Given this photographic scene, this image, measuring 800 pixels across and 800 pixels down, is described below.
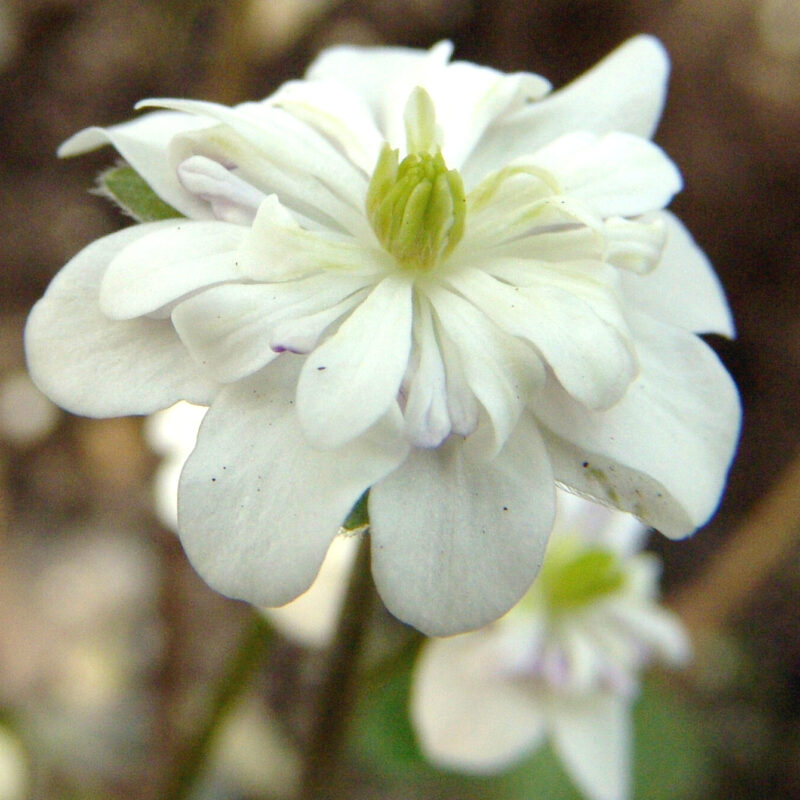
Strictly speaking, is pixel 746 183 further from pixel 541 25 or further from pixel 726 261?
pixel 541 25

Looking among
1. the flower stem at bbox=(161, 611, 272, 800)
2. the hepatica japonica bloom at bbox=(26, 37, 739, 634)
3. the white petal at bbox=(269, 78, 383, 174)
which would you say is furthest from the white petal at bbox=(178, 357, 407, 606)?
the flower stem at bbox=(161, 611, 272, 800)

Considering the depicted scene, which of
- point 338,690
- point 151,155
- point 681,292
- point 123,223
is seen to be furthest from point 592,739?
point 123,223

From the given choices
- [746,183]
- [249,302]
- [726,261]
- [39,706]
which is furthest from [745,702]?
[249,302]

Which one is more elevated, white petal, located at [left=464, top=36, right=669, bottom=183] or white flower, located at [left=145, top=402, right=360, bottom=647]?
white petal, located at [left=464, top=36, right=669, bottom=183]

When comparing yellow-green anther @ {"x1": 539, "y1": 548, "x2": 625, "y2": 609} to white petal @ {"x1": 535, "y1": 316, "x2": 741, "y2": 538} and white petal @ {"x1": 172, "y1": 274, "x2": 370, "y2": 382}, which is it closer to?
white petal @ {"x1": 535, "y1": 316, "x2": 741, "y2": 538}

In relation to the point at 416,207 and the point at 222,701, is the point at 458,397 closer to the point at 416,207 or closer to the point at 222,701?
the point at 416,207

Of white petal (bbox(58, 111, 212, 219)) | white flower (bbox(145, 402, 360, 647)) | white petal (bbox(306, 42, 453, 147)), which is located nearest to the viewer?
white petal (bbox(58, 111, 212, 219))
